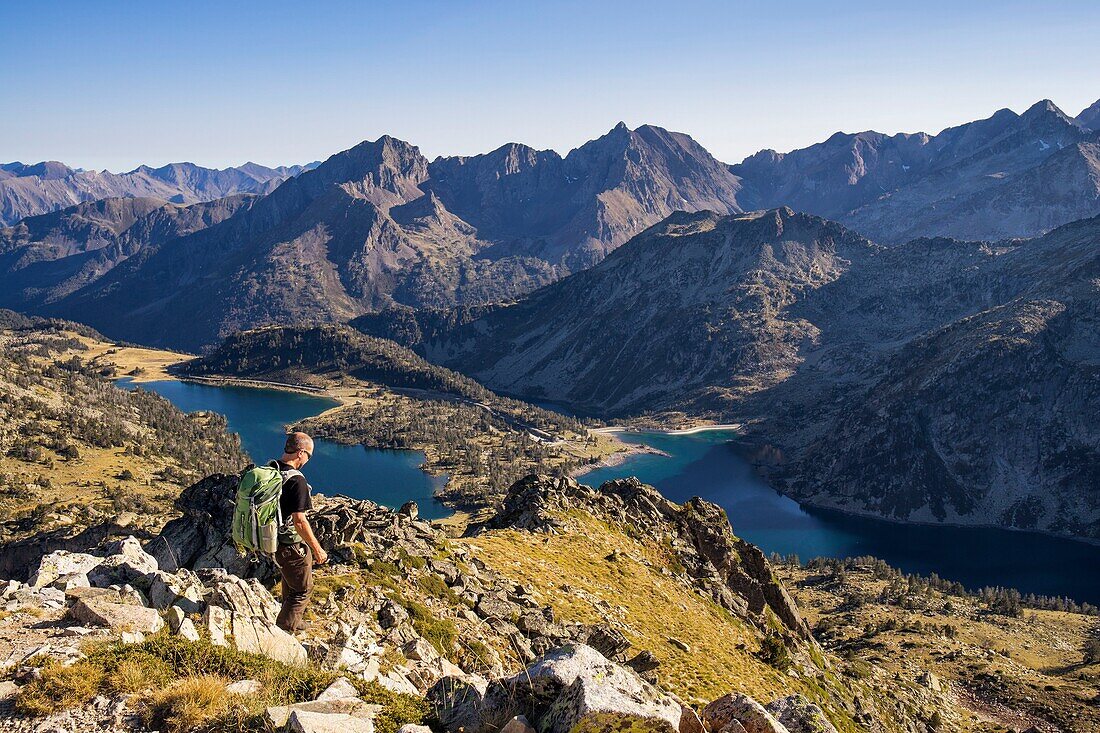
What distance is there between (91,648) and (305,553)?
16.8 ft

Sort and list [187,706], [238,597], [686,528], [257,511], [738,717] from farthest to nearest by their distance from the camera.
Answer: [686,528]
[238,597]
[257,511]
[738,717]
[187,706]

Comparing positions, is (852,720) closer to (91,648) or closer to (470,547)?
(470,547)

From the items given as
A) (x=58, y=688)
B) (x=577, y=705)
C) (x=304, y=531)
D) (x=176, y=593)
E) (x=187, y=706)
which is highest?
(x=304, y=531)

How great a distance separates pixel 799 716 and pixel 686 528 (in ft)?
156

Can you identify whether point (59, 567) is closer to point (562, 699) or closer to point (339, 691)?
point (339, 691)

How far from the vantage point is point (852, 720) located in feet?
169

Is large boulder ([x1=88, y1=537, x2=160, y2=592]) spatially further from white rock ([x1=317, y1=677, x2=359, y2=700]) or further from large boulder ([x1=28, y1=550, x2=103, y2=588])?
white rock ([x1=317, y1=677, x2=359, y2=700])

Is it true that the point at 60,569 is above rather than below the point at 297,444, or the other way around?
below

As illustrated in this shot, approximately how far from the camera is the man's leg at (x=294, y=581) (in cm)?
1884

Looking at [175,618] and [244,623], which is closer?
[175,618]

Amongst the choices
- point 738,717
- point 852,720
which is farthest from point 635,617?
point 738,717

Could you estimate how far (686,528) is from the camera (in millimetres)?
66938

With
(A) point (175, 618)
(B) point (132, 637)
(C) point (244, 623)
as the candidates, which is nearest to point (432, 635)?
(C) point (244, 623)

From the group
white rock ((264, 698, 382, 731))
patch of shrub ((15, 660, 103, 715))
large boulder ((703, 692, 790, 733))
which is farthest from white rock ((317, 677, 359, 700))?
large boulder ((703, 692, 790, 733))
